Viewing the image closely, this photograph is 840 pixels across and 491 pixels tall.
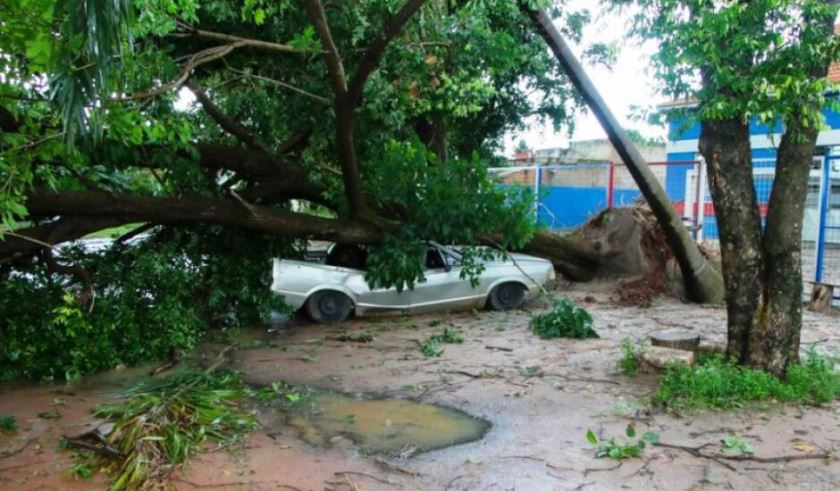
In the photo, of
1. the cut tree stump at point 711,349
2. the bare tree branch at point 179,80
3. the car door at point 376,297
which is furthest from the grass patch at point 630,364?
the bare tree branch at point 179,80

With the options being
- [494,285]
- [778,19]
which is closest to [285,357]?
[494,285]

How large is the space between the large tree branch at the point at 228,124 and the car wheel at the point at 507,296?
4.61 m

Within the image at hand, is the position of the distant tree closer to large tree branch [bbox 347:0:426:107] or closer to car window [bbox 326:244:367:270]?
large tree branch [bbox 347:0:426:107]

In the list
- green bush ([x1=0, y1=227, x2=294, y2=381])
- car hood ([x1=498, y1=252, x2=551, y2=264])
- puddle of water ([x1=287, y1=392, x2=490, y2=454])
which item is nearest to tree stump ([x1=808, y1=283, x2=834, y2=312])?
car hood ([x1=498, y1=252, x2=551, y2=264])

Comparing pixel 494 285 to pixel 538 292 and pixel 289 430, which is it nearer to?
pixel 538 292

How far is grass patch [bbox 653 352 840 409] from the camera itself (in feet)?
20.3

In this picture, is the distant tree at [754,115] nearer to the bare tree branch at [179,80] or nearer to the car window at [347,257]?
the bare tree branch at [179,80]

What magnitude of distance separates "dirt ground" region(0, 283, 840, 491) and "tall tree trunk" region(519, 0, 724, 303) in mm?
2465

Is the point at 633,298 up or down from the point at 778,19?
down

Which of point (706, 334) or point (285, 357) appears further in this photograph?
point (706, 334)

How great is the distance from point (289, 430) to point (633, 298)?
27.0 feet

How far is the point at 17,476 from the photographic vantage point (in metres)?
4.98

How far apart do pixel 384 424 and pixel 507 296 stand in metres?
6.38

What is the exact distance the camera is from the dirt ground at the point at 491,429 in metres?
4.80
